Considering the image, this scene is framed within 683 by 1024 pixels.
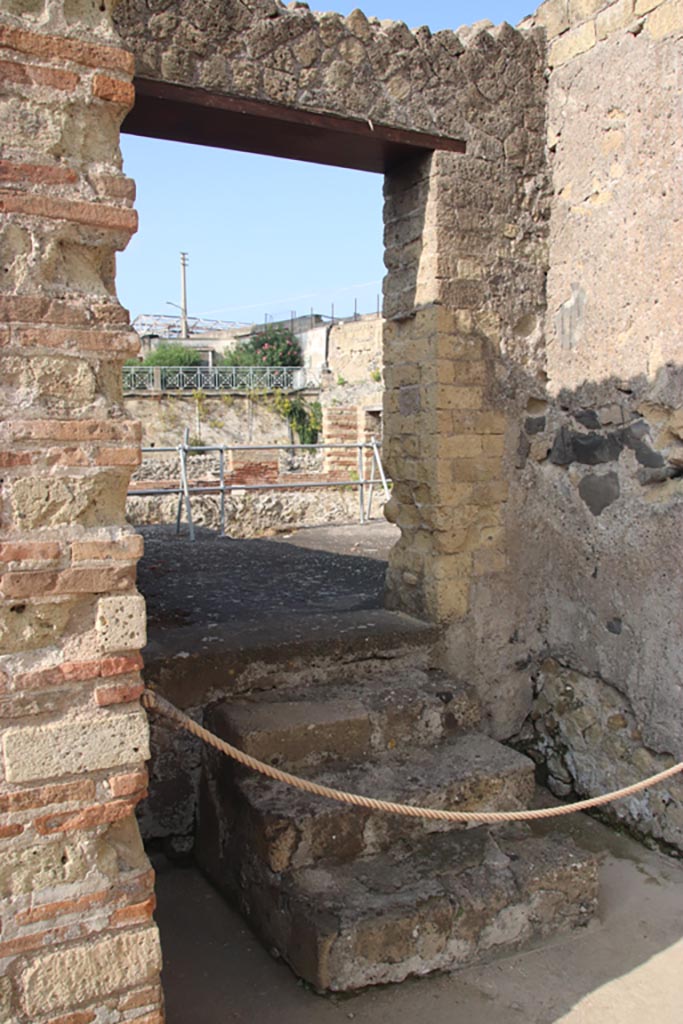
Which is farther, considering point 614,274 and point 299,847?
point 614,274

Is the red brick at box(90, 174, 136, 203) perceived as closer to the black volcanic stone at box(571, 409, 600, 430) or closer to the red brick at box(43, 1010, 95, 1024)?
the red brick at box(43, 1010, 95, 1024)

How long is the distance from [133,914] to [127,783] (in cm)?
33

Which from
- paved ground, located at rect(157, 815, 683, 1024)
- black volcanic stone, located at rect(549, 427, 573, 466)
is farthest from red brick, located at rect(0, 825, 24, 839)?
black volcanic stone, located at rect(549, 427, 573, 466)

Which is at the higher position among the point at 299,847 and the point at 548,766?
the point at 299,847

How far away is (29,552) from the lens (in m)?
2.06

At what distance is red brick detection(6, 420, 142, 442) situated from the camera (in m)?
2.06

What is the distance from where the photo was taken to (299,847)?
313 cm

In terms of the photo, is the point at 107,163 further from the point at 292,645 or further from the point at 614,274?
the point at 614,274

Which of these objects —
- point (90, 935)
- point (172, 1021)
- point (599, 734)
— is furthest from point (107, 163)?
point (599, 734)

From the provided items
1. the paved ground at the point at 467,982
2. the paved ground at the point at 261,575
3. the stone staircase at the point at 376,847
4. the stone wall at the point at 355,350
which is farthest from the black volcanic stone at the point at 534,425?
the stone wall at the point at 355,350

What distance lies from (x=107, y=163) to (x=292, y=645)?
2.30m

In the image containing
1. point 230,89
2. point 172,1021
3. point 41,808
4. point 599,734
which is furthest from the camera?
point 599,734

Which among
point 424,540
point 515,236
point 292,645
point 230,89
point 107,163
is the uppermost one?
point 230,89

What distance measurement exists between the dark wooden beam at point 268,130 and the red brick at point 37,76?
4.88ft
